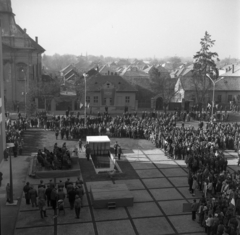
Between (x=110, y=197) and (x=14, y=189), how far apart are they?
612cm

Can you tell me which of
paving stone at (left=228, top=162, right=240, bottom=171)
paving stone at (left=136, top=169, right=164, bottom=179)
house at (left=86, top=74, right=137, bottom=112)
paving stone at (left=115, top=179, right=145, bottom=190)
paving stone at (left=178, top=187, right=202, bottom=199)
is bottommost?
paving stone at (left=178, top=187, right=202, bottom=199)

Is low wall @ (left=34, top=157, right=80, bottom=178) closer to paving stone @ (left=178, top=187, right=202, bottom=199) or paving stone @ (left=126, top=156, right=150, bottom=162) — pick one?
paving stone @ (left=126, top=156, right=150, bottom=162)

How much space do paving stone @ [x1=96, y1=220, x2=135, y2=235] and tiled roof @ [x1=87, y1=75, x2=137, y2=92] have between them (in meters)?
39.2

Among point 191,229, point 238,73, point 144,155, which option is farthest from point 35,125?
point 238,73

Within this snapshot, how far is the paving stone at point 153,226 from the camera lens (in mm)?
15361

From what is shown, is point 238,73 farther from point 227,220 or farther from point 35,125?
point 227,220

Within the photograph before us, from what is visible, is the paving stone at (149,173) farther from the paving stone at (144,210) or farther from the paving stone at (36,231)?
the paving stone at (36,231)

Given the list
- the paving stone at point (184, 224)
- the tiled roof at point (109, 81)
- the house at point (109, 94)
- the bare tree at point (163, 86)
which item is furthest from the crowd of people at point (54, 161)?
the bare tree at point (163, 86)

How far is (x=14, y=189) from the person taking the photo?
20219mm

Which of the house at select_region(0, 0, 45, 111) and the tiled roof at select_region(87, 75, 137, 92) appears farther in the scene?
the tiled roof at select_region(87, 75, 137, 92)

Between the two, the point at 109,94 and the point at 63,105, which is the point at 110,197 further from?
the point at 109,94

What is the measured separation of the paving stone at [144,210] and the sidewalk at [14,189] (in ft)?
18.8

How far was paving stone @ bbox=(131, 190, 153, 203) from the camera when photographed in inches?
749

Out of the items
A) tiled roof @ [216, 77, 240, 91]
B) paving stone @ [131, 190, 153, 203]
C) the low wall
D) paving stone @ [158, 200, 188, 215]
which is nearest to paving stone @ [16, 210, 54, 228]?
paving stone @ [131, 190, 153, 203]
